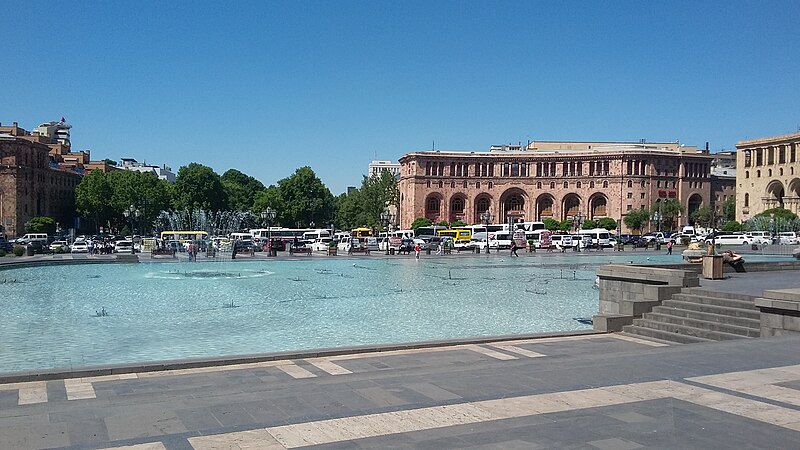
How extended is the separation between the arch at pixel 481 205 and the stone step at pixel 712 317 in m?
90.2

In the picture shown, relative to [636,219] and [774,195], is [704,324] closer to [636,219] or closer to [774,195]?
[636,219]

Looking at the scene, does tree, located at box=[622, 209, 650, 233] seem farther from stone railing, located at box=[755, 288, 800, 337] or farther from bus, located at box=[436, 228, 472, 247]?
stone railing, located at box=[755, 288, 800, 337]

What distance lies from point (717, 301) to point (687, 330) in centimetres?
131

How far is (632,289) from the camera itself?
15477 mm

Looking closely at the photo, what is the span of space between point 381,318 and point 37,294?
43.0 feet

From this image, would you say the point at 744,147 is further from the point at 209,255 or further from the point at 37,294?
the point at 37,294

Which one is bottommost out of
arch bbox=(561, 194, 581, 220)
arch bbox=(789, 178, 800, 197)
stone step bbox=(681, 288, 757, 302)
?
stone step bbox=(681, 288, 757, 302)

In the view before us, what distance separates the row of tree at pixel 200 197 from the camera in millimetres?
87062

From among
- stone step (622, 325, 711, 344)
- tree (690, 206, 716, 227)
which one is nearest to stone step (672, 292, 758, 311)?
stone step (622, 325, 711, 344)

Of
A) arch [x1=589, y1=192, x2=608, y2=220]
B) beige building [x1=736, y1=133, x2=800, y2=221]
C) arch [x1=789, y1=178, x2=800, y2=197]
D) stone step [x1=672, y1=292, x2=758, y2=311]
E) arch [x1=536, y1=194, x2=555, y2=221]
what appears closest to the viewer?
stone step [x1=672, y1=292, x2=758, y2=311]

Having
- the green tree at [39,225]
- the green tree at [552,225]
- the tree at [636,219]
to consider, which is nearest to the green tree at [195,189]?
the green tree at [39,225]

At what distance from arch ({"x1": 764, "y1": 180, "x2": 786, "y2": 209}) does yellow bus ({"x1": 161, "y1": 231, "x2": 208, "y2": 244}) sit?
74.5 metres

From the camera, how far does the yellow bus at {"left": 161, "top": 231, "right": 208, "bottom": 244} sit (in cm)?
6581

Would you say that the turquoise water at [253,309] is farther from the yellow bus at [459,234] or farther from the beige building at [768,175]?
the beige building at [768,175]
